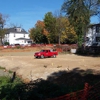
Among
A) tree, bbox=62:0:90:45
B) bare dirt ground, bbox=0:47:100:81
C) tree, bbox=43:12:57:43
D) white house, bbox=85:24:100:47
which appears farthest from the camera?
tree, bbox=43:12:57:43

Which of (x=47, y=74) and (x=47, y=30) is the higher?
A: (x=47, y=30)

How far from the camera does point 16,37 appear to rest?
106312mm

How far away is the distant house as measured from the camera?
105 metres

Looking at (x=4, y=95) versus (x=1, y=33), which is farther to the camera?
Result: (x=1, y=33)

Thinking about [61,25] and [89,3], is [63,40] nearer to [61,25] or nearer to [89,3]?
[61,25]

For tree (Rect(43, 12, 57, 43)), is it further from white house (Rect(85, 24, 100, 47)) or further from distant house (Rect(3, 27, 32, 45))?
distant house (Rect(3, 27, 32, 45))

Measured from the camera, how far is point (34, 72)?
2506cm

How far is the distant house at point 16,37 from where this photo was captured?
343 ft

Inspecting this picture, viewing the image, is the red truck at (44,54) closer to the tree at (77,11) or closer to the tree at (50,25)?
the tree at (77,11)

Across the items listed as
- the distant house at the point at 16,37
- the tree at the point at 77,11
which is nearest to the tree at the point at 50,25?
the distant house at the point at 16,37

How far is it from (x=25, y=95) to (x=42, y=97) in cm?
53

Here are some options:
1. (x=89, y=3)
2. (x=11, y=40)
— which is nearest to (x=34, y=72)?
(x=89, y=3)

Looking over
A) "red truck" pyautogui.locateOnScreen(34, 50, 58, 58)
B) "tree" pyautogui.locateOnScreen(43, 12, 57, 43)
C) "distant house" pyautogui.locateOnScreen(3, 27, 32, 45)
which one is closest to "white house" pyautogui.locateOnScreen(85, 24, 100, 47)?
"tree" pyautogui.locateOnScreen(43, 12, 57, 43)

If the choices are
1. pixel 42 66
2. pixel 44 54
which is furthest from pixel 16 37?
pixel 42 66
